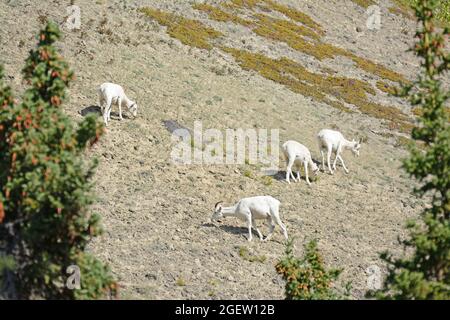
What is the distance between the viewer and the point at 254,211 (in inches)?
920

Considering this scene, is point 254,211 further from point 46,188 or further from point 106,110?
point 46,188

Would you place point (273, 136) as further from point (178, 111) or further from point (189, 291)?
point (189, 291)

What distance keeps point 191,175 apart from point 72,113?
631cm

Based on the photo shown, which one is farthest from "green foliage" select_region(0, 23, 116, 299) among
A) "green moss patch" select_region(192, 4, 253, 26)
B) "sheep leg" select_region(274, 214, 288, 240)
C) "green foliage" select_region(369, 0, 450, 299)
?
"green moss patch" select_region(192, 4, 253, 26)

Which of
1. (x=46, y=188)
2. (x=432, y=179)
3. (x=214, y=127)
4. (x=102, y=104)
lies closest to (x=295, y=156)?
(x=214, y=127)

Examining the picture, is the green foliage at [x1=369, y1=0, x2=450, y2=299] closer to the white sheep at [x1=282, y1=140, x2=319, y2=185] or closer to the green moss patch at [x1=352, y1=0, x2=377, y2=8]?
the white sheep at [x1=282, y1=140, x2=319, y2=185]

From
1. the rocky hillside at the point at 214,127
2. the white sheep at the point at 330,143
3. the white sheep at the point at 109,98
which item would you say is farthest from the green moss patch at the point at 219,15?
the white sheep at the point at 109,98

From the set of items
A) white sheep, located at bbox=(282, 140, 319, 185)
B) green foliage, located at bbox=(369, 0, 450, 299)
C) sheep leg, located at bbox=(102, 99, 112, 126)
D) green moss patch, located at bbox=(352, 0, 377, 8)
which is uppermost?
green foliage, located at bbox=(369, 0, 450, 299)

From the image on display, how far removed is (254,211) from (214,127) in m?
9.97

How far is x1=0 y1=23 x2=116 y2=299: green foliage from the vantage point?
477 inches

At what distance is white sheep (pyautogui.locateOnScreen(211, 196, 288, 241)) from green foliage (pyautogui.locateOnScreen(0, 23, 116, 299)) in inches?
399

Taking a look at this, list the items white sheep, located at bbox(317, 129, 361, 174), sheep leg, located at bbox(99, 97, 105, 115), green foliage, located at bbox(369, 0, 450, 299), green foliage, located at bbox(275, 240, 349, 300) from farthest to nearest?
white sheep, located at bbox(317, 129, 361, 174) → sheep leg, located at bbox(99, 97, 105, 115) → green foliage, located at bbox(275, 240, 349, 300) → green foliage, located at bbox(369, 0, 450, 299)

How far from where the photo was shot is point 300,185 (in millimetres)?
28844
